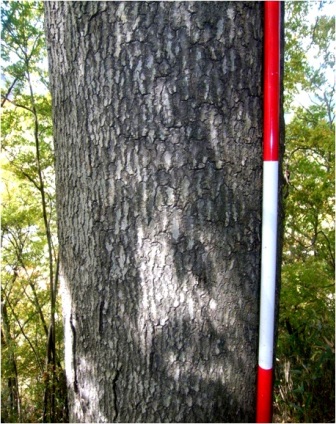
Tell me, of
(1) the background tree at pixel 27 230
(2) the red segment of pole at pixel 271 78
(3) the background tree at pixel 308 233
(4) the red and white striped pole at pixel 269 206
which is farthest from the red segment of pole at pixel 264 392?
(1) the background tree at pixel 27 230

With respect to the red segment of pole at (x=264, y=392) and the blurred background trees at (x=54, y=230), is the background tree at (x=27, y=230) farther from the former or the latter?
the red segment of pole at (x=264, y=392)

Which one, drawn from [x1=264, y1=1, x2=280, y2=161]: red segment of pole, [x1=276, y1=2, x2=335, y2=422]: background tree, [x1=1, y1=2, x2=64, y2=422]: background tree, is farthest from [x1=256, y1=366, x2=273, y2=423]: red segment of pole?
[x1=1, y1=2, x2=64, y2=422]: background tree

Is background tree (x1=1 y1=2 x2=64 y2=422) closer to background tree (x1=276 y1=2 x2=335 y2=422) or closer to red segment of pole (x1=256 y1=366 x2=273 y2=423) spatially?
background tree (x1=276 y1=2 x2=335 y2=422)

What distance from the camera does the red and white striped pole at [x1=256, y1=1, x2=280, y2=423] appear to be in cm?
98

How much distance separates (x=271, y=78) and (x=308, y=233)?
14.7 ft

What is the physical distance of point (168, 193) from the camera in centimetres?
93

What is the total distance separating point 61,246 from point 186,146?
1.69 feet

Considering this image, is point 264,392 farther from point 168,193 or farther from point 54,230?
point 54,230

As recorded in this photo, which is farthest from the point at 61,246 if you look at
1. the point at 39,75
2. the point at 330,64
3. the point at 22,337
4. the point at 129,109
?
the point at 22,337

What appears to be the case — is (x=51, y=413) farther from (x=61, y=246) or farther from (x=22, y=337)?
(x=61, y=246)

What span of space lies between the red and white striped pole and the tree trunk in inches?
0.9

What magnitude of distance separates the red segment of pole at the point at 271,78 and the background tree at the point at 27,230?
13.2ft

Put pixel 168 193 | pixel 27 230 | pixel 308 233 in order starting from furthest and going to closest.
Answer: pixel 27 230 < pixel 308 233 < pixel 168 193

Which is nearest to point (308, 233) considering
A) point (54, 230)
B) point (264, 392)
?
point (54, 230)
